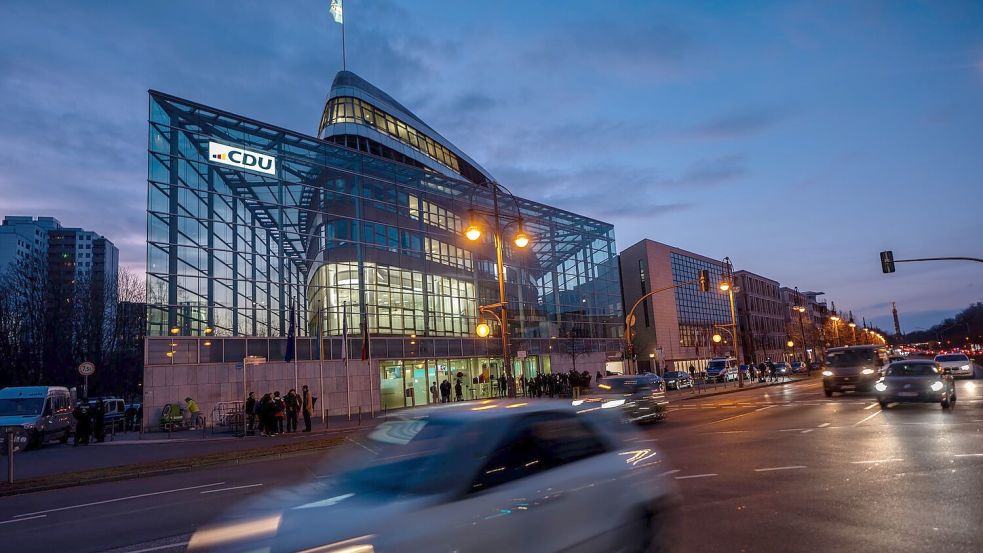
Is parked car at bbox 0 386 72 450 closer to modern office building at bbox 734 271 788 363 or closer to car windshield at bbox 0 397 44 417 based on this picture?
car windshield at bbox 0 397 44 417

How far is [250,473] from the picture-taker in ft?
42.7

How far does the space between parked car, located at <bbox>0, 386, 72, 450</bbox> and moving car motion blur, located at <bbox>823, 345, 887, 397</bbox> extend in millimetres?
32682

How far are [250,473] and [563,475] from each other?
1101cm

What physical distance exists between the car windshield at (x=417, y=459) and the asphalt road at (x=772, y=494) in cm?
79

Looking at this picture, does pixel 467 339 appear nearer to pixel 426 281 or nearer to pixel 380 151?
pixel 426 281

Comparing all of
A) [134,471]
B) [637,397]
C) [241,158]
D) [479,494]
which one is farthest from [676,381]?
[479,494]

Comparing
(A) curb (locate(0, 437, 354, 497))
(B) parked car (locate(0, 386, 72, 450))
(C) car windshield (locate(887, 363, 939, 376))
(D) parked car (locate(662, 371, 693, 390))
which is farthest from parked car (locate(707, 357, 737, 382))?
(B) parked car (locate(0, 386, 72, 450))

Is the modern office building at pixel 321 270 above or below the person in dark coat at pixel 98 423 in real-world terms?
above

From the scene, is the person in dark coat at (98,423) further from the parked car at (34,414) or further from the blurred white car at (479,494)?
the blurred white car at (479,494)

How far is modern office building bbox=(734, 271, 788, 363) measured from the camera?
95.6 meters

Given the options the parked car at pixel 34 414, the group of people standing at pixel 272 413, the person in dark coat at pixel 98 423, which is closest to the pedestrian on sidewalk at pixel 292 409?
the group of people standing at pixel 272 413

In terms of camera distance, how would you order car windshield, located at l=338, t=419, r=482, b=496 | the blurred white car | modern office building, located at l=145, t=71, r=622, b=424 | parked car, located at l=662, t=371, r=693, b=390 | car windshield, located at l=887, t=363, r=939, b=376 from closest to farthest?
1. the blurred white car
2. car windshield, located at l=338, t=419, r=482, b=496
3. car windshield, located at l=887, t=363, r=939, b=376
4. modern office building, located at l=145, t=71, r=622, b=424
5. parked car, located at l=662, t=371, r=693, b=390

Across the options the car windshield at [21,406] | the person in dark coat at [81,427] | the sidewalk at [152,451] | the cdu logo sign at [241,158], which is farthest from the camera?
the cdu logo sign at [241,158]

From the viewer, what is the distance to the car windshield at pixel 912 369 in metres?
17.2
